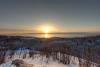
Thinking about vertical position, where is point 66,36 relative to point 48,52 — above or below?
above

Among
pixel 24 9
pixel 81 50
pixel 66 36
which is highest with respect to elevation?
pixel 24 9

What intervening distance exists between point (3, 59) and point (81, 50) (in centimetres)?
64

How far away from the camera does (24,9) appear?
1740 millimetres

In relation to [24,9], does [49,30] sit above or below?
below

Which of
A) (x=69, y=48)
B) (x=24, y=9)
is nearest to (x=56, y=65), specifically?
(x=69, y=48)

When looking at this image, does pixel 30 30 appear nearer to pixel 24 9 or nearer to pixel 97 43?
pixel 24 9

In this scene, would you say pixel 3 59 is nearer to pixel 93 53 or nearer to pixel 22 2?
pixel 22 2

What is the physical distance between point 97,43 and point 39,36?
19.2 inches

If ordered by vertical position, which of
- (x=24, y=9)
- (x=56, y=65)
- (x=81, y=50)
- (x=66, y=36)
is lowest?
(x=56, y=65)

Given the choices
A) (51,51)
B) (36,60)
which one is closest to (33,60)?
(36,60)

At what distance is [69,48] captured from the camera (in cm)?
176

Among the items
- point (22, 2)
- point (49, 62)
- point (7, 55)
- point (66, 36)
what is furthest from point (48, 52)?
point (22, 2)

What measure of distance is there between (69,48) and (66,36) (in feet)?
0.34

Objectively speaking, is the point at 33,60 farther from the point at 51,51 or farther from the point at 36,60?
the point at 51,51
